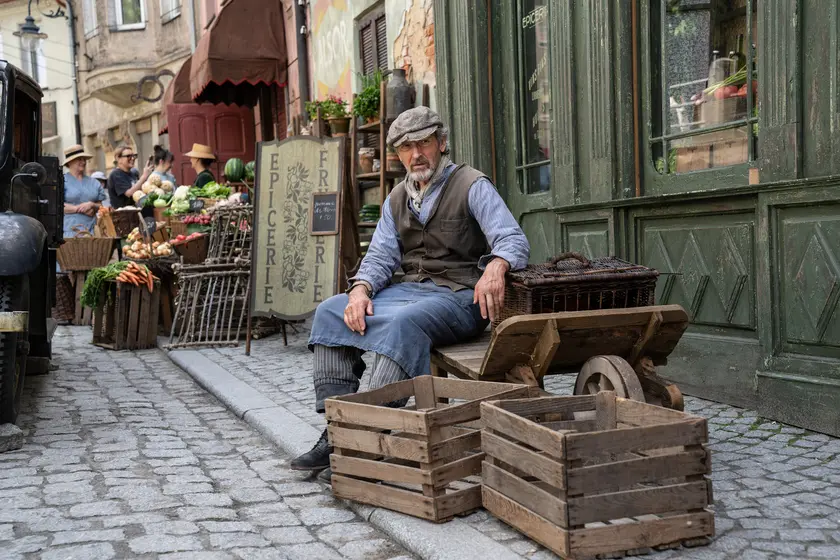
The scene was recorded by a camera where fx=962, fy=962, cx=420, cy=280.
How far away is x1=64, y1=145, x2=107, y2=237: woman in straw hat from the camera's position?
38.3 ft

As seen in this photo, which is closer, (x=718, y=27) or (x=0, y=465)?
(x=0, y=465)

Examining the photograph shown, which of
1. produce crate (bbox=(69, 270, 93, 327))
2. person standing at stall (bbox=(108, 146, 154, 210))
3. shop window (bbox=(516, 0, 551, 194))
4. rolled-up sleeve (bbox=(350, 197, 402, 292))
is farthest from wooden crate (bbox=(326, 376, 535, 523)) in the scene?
person standing at stall (bbox=(108, 146, 154, 210))

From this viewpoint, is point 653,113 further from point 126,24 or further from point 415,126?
point 126,24

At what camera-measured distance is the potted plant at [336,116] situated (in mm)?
10984

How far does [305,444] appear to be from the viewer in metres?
4.79

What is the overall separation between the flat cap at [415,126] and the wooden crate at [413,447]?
3.64ft

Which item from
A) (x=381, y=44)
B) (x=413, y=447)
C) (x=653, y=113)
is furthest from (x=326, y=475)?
(x=381, y=44)

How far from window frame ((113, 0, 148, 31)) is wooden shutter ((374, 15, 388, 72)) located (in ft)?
48.4

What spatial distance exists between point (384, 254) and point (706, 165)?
2.16 metres

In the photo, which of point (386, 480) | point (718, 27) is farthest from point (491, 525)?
point (718, 27)

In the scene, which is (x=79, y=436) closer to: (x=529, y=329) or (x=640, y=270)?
(x=529, y=329)

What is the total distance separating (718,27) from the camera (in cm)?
563

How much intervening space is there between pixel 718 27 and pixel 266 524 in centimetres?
388

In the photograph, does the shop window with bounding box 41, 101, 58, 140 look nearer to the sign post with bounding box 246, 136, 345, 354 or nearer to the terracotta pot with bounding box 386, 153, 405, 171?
the terracotta pot with bounding box 386, 153, 405, 171
